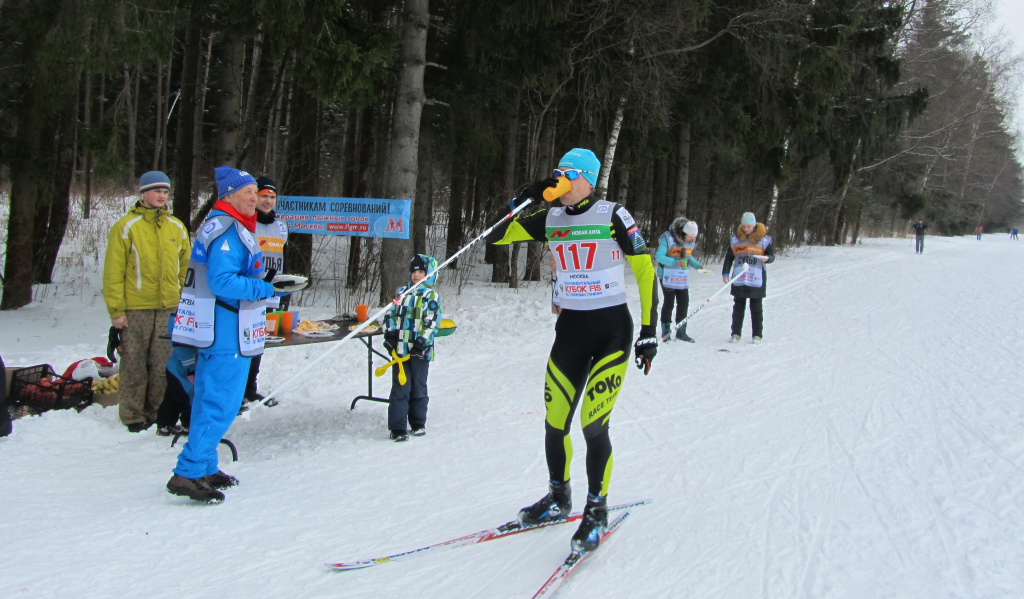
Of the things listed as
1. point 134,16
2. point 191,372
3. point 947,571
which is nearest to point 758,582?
point 947,571

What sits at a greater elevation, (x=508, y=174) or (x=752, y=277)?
(x=508, y=174)

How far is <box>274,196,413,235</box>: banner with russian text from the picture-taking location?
9.91 meters

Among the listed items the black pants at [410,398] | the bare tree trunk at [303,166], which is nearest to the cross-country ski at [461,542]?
the black pants at [410,398]

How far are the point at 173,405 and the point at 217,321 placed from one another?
1.76 m

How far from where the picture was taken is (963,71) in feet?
105

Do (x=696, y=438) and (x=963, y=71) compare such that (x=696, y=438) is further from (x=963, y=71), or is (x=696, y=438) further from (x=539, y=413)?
(x=963, y=71)

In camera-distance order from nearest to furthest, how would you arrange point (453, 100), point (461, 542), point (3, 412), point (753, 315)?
point (461, 542) → point (3, 412) → point (753, 315) → point (453, 100)

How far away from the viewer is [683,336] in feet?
33.0

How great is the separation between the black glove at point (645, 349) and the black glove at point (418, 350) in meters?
2.37

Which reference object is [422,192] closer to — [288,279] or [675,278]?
[675,278]

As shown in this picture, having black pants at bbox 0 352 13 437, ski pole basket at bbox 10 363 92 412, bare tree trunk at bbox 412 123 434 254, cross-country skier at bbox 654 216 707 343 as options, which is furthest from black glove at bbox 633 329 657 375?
bare tree trunk at bbox 412 123 434 254

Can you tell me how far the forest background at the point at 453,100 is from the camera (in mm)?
8898

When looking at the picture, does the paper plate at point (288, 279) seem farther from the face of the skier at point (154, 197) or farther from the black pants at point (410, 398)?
the face of the skier at point (154, 197)

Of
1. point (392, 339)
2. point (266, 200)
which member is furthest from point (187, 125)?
point (392, 339)
